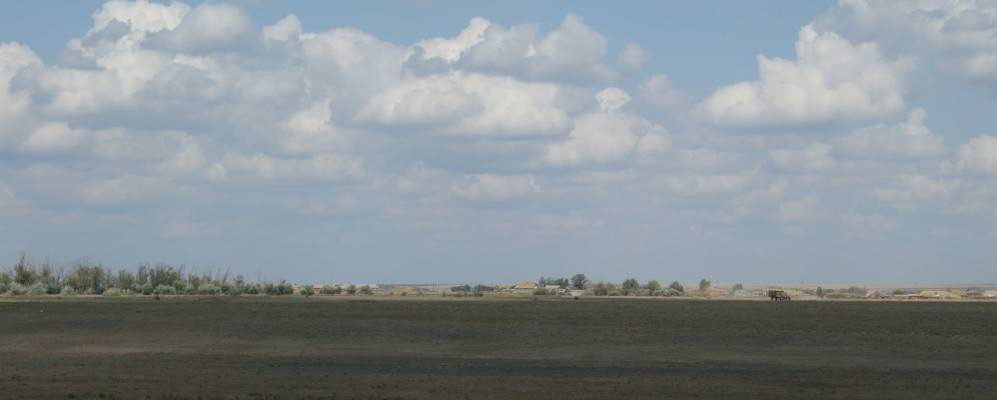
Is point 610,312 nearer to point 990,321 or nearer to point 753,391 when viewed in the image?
point 990,321

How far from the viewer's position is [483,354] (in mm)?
44094

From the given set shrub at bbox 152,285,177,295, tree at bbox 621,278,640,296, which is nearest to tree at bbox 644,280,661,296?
tree at bbox 621,278,640,296

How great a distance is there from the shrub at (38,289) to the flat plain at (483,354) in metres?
31.5

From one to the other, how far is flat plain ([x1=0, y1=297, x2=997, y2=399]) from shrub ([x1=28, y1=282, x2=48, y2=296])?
31.5 m

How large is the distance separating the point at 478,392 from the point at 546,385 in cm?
230

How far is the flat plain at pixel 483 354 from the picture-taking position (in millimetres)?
31328

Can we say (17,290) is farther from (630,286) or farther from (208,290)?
(630,286)

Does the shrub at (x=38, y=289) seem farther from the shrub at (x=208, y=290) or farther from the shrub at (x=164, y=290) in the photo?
the shrub at (x=208, y=290)

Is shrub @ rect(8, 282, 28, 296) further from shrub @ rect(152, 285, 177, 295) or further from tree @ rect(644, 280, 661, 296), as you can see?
tree @ rect(644, 280, 661, 296)

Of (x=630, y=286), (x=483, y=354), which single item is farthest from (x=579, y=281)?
(x=483, y=354)

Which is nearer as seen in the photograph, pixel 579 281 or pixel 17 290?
pixel 17 290

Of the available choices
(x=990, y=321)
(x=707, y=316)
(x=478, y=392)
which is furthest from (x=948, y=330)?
(x=478, y=392)

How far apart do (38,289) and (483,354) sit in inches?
2803

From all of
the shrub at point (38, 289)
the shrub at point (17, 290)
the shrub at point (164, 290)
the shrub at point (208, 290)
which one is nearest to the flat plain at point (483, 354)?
the shrub at point (17, 290)
